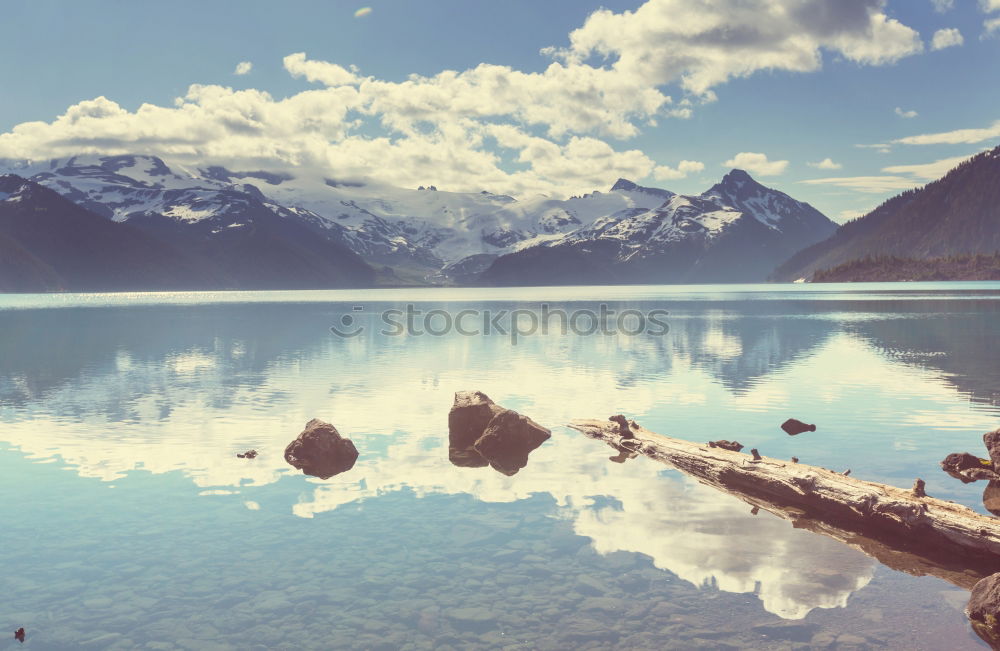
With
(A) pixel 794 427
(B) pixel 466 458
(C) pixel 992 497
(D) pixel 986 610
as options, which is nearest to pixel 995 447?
(C) pixel 992 497

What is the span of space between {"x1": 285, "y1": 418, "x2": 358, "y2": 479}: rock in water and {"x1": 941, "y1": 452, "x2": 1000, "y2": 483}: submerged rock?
19242 millimetres

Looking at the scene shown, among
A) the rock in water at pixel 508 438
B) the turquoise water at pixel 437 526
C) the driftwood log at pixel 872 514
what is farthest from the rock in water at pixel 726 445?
the rock in water at pixel 508 438

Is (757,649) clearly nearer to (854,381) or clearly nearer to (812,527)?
(812,527)

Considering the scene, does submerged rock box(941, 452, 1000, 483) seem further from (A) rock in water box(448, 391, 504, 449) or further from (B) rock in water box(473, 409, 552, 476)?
(A) rock in water box(448, 391, 504, 449)

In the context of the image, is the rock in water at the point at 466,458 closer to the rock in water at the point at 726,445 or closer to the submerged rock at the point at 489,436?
the submerged rock at the point at 489,436

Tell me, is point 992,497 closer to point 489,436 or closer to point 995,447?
point 995,447

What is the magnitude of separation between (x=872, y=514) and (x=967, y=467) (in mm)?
8682

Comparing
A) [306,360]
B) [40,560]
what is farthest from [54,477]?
[306,360]

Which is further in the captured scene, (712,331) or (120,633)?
(712,331)

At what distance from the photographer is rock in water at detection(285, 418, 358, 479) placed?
953 inches

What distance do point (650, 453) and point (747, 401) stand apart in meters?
15.4

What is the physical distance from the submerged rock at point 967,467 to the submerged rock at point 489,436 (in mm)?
13475

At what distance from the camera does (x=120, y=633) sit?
1268 cm

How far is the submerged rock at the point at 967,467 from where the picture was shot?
22.0 metres
